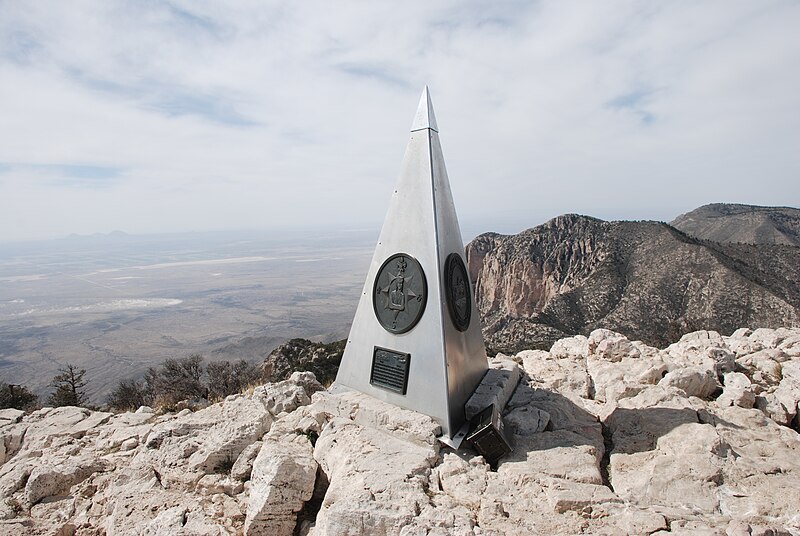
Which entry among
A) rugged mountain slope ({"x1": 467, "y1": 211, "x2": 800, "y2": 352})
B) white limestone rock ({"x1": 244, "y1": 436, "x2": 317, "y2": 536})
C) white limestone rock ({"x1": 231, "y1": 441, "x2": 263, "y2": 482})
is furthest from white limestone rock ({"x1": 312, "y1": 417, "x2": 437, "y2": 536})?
rugged mountain slope ({"x1": 467, "y1": 211, "x2": 800, "y2": 352})

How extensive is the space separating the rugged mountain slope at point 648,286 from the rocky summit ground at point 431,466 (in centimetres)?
1536

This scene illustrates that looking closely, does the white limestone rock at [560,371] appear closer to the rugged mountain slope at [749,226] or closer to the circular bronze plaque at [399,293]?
the circular bronze plaque at [399,293]

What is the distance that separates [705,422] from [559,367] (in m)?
2.77

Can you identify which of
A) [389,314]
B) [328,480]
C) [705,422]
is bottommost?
[328,480]

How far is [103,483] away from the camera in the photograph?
522 centimetres

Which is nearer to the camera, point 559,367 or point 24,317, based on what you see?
point 559,367

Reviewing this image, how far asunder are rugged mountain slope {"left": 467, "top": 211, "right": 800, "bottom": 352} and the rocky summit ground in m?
15.4

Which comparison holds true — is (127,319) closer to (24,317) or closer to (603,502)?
(24,317)

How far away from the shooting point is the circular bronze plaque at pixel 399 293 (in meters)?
5.37

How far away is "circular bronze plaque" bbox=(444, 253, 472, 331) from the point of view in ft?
17.9

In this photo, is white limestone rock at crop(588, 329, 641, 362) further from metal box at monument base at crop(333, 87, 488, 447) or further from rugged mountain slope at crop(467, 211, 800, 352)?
rugged mountain slope at crop(467, 211, 800, 352)

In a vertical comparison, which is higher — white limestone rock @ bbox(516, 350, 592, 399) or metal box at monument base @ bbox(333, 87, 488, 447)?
metal box at monument base @ bbox(333, 87, 488, 447)

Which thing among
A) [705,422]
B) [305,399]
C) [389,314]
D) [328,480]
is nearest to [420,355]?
[389,314]

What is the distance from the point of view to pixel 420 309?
17.5 feet
